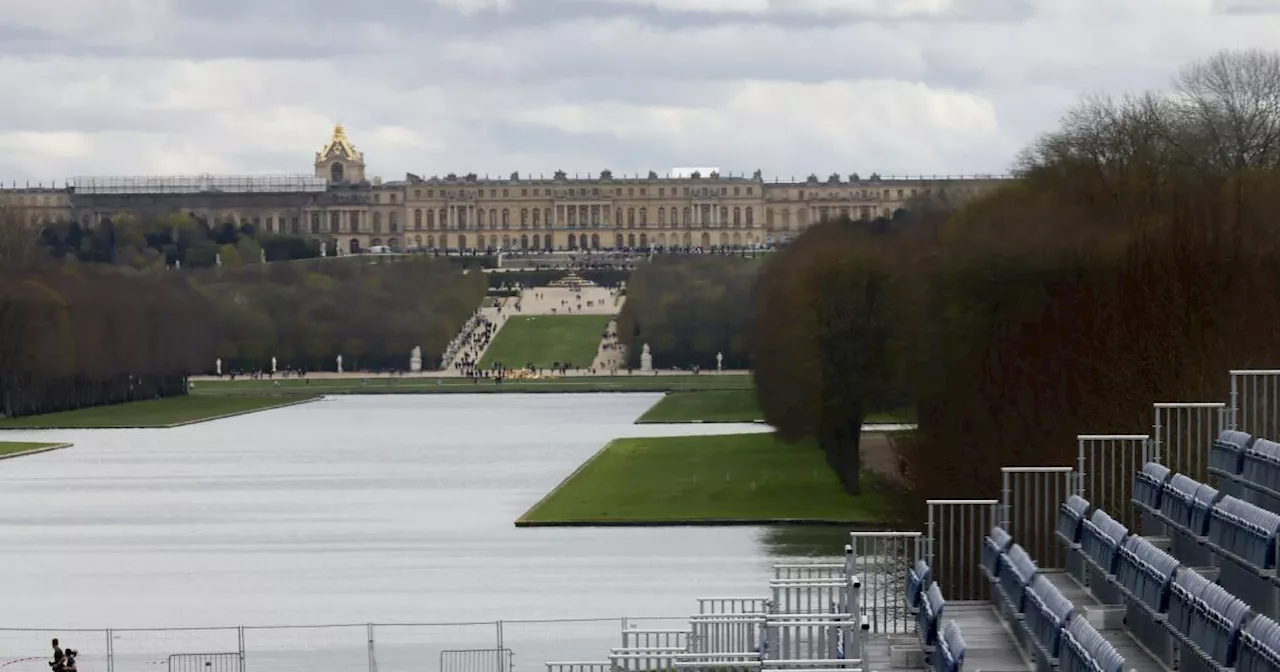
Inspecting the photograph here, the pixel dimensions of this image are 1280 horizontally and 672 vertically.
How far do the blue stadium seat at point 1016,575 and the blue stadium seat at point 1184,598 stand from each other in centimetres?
116

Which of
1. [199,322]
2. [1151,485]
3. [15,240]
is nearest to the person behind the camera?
[1151,485]

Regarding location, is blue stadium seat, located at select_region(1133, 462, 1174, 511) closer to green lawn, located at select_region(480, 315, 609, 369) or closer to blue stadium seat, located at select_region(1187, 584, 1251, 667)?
blue stadium seat, located at select_region(1187, 584, 1251, 667)

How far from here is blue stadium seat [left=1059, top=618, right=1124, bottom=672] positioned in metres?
12.7

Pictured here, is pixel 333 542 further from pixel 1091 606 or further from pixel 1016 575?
pixel 1016 575

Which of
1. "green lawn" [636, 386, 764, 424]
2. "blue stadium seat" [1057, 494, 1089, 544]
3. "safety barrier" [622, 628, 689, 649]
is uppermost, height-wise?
"blue stadium seat" [1057, 494, 1089, 544]

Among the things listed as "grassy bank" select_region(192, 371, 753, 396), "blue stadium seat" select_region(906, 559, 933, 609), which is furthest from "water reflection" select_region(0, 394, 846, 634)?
"grassy bank" select_region(192, 371, 753, 396)

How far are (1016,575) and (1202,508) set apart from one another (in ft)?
5.44

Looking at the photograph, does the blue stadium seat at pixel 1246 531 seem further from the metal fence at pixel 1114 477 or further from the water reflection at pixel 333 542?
the water reflection at pixel 333 542

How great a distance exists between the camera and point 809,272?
164ft

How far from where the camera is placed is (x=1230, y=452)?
1934 cm

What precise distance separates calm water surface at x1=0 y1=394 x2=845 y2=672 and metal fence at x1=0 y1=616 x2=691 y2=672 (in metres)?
0.07

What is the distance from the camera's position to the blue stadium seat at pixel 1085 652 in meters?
12.7

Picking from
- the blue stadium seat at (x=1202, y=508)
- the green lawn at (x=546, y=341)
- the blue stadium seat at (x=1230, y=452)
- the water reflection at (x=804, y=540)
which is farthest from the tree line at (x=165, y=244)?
the blue stadium seat at (x=1202, y=508)

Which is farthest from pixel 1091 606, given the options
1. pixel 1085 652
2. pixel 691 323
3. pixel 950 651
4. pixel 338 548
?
pixel 691 323
